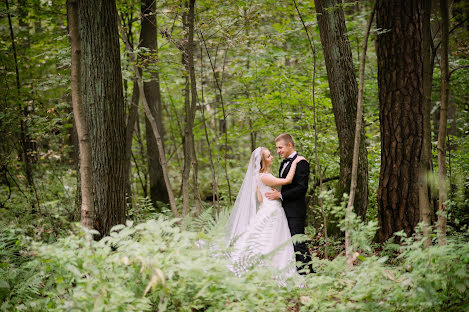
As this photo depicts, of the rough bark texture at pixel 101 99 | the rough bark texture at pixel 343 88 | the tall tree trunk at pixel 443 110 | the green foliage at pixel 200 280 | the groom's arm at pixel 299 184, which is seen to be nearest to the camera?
the green foliage at pixel 200 280

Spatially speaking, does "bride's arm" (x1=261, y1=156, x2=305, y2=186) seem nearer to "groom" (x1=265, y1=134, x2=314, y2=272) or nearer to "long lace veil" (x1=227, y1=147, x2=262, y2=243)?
"groom" (x1=265, y1=134, x2=314, y2=272)

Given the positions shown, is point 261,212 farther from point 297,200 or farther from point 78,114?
point 78,114

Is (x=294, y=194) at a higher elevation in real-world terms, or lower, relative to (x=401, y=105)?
lower

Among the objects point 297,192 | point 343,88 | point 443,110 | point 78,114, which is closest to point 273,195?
point 297,192

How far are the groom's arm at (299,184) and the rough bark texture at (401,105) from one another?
3.77 feet

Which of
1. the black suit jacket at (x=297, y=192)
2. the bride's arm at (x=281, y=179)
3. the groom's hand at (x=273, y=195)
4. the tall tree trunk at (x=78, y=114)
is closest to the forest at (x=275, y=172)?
the tall tree trunk at (x=78, y=114)

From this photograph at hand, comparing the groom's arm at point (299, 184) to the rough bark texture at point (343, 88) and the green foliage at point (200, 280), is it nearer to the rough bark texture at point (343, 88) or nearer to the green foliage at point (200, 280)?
the rough bark texture at point (343, 88)

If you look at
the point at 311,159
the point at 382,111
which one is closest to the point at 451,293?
the point at 382,111

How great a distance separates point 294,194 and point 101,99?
10.1ft

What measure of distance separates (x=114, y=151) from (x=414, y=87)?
14.1 feet

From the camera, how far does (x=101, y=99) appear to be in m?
5.00

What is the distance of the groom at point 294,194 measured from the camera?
544 cm

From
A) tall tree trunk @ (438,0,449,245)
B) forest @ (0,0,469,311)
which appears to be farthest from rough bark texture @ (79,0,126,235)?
tall tree trunk @ (438,0,449,245)

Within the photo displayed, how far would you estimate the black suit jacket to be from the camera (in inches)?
214
